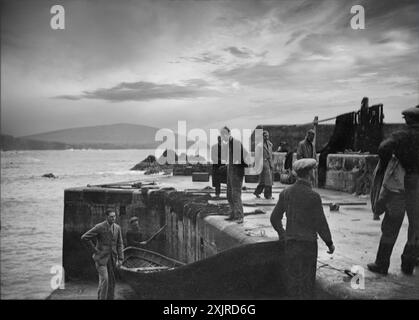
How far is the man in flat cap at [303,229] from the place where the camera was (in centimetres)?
415

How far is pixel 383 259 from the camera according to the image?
4582mm

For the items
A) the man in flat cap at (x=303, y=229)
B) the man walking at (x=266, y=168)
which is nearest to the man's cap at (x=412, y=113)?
the man in flat cap at (x=303, y=229)

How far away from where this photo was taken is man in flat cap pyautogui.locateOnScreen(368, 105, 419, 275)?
4.49 m

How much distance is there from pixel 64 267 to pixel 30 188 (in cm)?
4291

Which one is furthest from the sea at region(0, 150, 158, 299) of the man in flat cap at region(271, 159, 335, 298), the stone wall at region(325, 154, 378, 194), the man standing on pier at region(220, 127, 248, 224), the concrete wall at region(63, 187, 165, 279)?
the stone wall at region(325, 154, 378, 194)

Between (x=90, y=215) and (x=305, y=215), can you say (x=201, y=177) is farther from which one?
(x=305, y=215)

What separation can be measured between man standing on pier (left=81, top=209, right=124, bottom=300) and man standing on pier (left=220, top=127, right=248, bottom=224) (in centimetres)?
211

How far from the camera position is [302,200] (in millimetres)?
4148

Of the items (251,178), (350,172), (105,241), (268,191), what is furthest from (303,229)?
(251,178)

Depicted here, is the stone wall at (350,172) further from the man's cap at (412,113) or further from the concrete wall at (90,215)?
the man's cap at (412,113)

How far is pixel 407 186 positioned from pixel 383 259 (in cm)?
83

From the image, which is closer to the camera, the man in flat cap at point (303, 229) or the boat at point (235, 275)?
the man in flat cap at point (303, 229)
